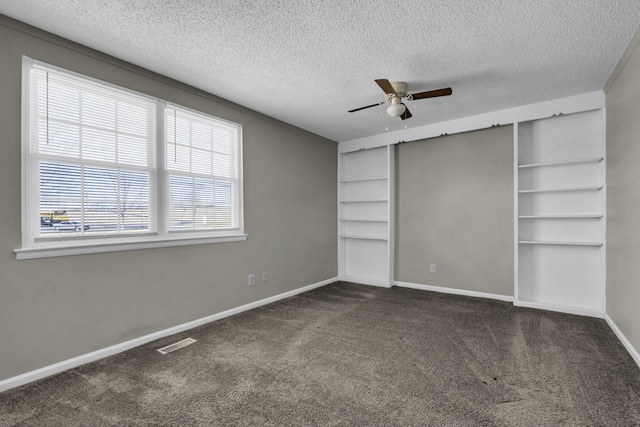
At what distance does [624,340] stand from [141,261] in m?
4.32

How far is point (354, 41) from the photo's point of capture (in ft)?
7.80

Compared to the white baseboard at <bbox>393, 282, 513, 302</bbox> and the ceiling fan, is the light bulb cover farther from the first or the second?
the white baseboard at <bbox>393, 282, 513, 302</bbox>

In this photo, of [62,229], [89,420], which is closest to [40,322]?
[62,229]

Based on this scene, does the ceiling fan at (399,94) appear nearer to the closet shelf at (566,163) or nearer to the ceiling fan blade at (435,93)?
the ceiling fan blade at (435,93)

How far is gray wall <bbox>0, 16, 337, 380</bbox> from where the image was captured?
2113mm

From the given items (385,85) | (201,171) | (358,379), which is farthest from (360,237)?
(358,379)

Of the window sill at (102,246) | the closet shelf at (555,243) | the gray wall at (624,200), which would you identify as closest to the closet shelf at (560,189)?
the gray wall at (624,200)

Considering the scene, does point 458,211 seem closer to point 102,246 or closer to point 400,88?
point 400,88

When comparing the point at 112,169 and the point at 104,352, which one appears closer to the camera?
the point at 104,352

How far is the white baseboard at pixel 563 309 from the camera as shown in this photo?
3.42m

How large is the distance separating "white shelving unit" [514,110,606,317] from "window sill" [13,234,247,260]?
12.6 ft

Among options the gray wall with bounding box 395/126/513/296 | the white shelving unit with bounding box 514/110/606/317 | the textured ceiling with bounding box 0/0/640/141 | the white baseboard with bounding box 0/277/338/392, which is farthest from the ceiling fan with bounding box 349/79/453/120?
the white baseboard with bounding box 0/277/338/392

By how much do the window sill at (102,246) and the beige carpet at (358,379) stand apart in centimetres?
88

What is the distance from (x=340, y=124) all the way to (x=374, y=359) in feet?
10.3
